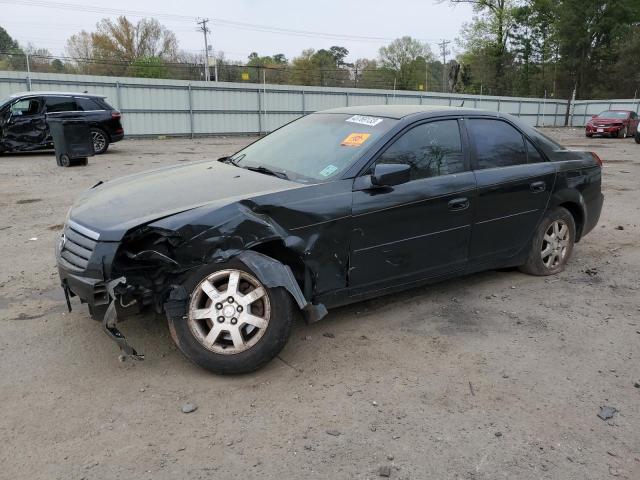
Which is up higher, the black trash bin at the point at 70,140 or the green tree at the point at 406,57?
the green tree at the point at 406,57

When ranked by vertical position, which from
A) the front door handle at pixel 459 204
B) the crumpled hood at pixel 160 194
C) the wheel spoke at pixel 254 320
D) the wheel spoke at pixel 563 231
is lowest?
the wheel spoke at pixel 254 320

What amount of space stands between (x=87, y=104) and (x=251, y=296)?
13.8 meters

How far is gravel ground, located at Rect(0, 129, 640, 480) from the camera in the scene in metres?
2.52

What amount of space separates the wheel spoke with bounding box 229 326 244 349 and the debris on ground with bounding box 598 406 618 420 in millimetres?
2067

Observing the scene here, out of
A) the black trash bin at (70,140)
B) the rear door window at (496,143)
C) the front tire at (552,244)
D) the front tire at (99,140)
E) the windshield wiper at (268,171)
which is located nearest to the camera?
the windshield wiper at (268,171)

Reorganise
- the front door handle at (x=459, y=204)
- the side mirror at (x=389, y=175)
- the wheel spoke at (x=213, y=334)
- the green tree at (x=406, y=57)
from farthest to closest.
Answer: the green tree at (x=406, y=57) < the front door handle at (x=459, y=204) < the side mirror at (x=389, y=175) < the wheel spoke at (x=213, y=334)

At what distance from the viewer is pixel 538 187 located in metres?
4.76

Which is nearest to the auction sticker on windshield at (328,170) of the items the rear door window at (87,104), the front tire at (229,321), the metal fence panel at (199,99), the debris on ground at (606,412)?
the front tire at (229,321)

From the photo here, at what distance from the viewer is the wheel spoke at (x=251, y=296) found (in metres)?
3.18

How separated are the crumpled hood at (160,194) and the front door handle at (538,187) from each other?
2320mm

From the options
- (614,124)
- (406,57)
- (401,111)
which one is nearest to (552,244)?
(401,111)

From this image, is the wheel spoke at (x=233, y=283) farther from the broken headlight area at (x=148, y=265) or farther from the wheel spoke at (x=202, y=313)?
the broken headlight area at (x=148, y=265)

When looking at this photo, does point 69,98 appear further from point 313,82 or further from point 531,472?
point 313,82

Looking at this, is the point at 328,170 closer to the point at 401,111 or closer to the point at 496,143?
the point at 401,111
